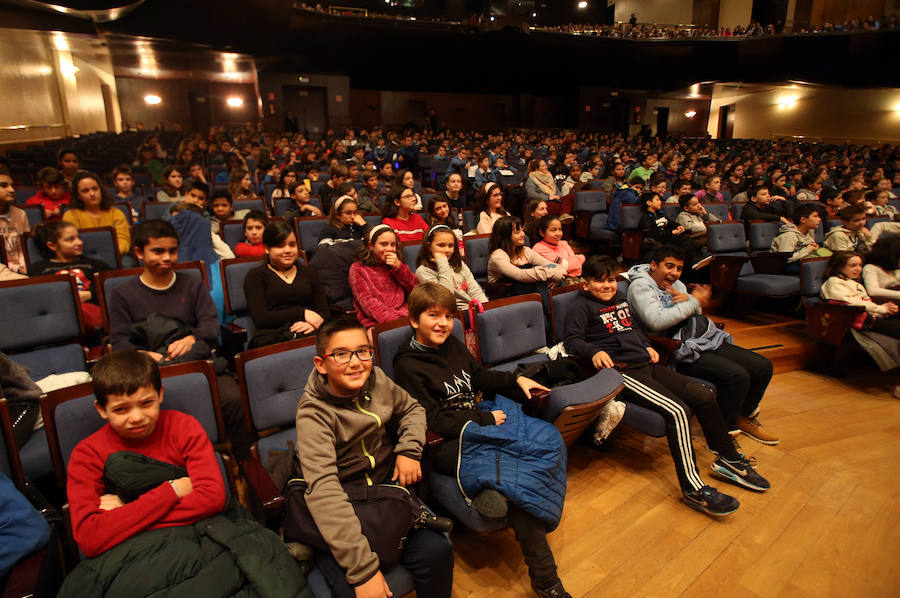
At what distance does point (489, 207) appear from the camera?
4043 mm

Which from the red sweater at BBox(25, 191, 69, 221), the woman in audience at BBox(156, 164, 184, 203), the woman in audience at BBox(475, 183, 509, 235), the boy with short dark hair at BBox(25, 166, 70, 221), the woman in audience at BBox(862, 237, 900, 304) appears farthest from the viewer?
the woman in audience at BBox(156, 164, 184, 203)

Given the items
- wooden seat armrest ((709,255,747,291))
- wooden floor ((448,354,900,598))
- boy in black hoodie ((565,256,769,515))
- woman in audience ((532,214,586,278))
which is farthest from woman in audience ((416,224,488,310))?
wooden seat armrest ((709,255,747,291))

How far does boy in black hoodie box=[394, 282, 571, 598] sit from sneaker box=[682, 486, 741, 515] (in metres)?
0.75

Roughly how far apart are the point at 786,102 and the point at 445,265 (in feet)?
62.7

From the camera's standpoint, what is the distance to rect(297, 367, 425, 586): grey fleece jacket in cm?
117

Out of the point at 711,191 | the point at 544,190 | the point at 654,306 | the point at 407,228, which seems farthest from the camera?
the point at 544,190

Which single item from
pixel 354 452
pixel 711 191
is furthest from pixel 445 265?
pixel 711 191

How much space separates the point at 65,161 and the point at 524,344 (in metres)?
4.75

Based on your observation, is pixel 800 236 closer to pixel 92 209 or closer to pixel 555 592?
pixel 555 592

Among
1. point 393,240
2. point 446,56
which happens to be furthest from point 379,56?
point 393,240

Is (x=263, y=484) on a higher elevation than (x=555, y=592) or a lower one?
higher

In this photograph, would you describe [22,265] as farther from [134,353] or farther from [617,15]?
[617,15]

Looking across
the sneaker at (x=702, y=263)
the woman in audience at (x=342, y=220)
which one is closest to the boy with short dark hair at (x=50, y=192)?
the woman in audience at (x=342, y=220)

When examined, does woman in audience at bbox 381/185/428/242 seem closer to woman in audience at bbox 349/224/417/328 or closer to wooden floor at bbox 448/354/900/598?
woman in audience at bbox 349/224/417/328
